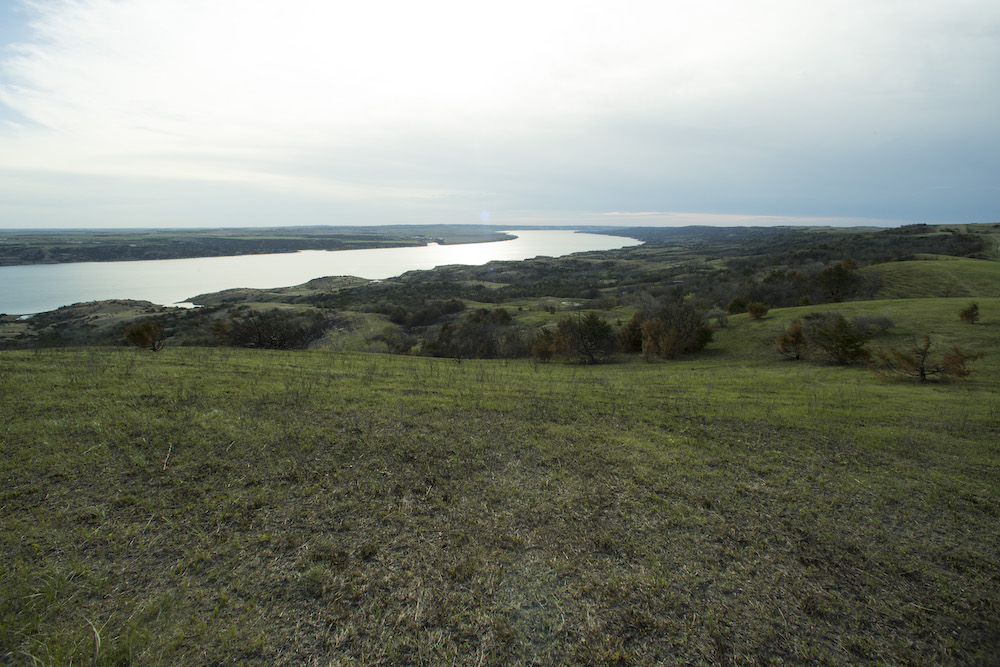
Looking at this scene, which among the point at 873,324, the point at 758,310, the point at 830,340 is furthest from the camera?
the point at 758,310

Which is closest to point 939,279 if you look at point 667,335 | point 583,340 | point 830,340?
point 830,340

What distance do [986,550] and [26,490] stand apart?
1074 centimetres

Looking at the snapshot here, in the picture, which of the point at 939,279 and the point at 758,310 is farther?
the point at 939,279

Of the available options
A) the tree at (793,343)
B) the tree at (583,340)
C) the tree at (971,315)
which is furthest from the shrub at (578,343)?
the tree at (971,315)

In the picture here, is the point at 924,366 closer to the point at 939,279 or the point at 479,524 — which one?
the point at 479,524

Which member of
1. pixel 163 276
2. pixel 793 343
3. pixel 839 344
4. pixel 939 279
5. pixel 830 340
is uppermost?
pixel 163 276

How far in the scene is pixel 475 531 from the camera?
486 cm

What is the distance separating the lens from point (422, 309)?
1644 inches

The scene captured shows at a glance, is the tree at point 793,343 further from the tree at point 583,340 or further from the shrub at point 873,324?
the tree at point 583,340

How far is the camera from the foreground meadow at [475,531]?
11.4 ft

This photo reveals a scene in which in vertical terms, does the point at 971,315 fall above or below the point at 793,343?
above

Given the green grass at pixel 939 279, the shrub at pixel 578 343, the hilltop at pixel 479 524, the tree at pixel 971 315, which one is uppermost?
the green grass at pixel 939 279

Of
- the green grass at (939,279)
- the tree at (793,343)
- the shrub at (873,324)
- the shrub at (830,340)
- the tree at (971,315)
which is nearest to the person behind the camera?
the shrub at (830,340)

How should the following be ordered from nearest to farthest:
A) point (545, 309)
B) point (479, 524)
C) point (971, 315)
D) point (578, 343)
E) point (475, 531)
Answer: point (475, 531), point (479, 524), point (971, 315), point (578, 343), point (545, 309)
